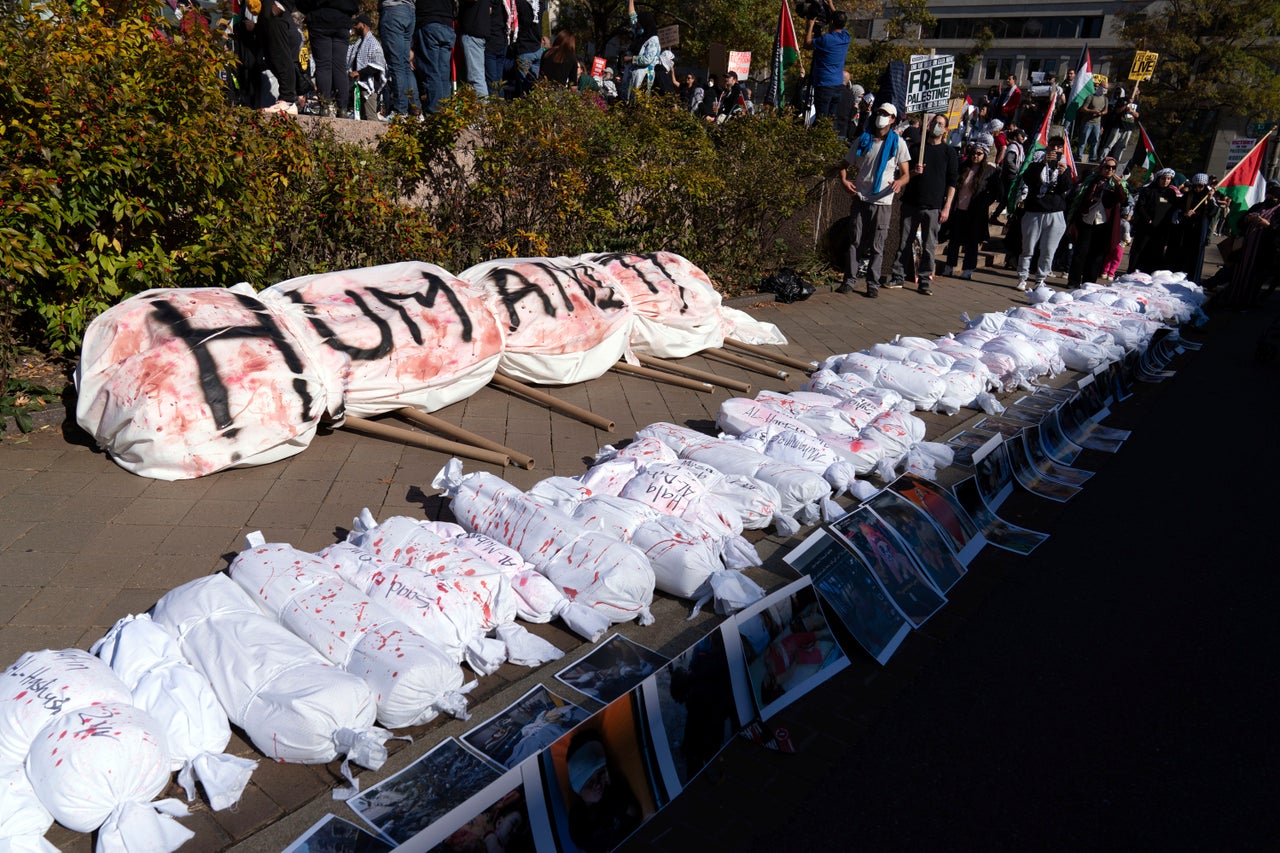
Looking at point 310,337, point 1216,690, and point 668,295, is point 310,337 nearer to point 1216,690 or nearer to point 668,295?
point 668,295

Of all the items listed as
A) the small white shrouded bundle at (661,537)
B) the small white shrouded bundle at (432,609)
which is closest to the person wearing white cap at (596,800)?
the small white shrouded bundle at (432,609)

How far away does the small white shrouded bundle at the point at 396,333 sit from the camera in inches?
205

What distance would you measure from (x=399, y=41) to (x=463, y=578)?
8.02 metres

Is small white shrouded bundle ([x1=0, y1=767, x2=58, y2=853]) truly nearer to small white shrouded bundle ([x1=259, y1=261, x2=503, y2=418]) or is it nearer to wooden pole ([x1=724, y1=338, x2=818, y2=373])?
small white shrouded bundle ([x1=259, y1=261, x2=503, y2=418])

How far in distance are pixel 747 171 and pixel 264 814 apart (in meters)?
8.66

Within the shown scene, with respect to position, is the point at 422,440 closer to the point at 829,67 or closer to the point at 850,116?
the point at 829,67

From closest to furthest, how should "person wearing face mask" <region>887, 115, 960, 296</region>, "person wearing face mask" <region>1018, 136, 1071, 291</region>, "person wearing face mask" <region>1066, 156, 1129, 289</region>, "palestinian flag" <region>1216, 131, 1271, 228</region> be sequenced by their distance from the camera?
"person wearing face mask" <region>887, 115, 960, 296</region> → "person wearing face mask" <region>1018, 136, 1071, 291</region> → "person wearing face mask" <region>1066, 156, 1129, 289</region> → "palestinian flag" <region>1216, 131, 1271, 228</region>

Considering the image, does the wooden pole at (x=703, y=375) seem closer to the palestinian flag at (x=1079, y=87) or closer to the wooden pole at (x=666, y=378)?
the wooden pole at (x=666, y=378)

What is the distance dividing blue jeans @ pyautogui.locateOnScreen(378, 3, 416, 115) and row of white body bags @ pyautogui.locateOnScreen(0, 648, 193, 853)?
8227 millimetres

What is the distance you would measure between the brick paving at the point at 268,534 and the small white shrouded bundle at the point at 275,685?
110 millimetres

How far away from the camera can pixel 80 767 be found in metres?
2.44

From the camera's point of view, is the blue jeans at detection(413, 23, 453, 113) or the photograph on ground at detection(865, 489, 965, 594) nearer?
the photograph on ground at detection(865, 489, 965, 594)

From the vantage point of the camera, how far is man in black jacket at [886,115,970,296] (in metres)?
11.1

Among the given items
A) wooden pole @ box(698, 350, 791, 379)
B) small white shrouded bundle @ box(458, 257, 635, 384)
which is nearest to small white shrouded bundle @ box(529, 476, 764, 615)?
small white shrouded bundle @ box(458, 257, 635, 384)
